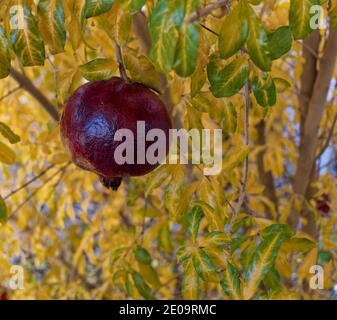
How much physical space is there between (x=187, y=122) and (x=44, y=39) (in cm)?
21

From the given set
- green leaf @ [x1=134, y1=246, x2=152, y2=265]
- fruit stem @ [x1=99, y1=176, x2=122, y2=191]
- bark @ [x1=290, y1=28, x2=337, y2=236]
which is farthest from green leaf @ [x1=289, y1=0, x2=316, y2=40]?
green leaf @ [x1=134, y1=246, x2=152, y2=265]

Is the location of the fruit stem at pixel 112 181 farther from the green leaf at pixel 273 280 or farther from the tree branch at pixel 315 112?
the tree branch at pixel 315 112

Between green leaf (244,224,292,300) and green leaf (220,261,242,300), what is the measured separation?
0.02m

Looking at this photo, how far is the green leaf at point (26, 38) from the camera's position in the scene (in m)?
0.55

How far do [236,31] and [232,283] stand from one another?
0.88 feet

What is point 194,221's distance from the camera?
647mm

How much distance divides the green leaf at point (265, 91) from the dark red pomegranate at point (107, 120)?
11 centimetres

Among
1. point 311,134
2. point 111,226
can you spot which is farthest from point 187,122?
point 111,226

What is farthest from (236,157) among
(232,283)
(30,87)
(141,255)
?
(30,87)

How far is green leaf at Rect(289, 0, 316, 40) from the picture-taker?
515mm

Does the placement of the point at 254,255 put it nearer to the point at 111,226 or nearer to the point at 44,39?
the point at 44,39

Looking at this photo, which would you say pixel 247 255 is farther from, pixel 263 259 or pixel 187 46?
pixel 187 46

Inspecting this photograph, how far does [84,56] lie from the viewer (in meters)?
0.78

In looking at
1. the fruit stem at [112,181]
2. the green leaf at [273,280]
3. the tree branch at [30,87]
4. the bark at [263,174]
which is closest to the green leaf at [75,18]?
the fruit stem at [112,181]
